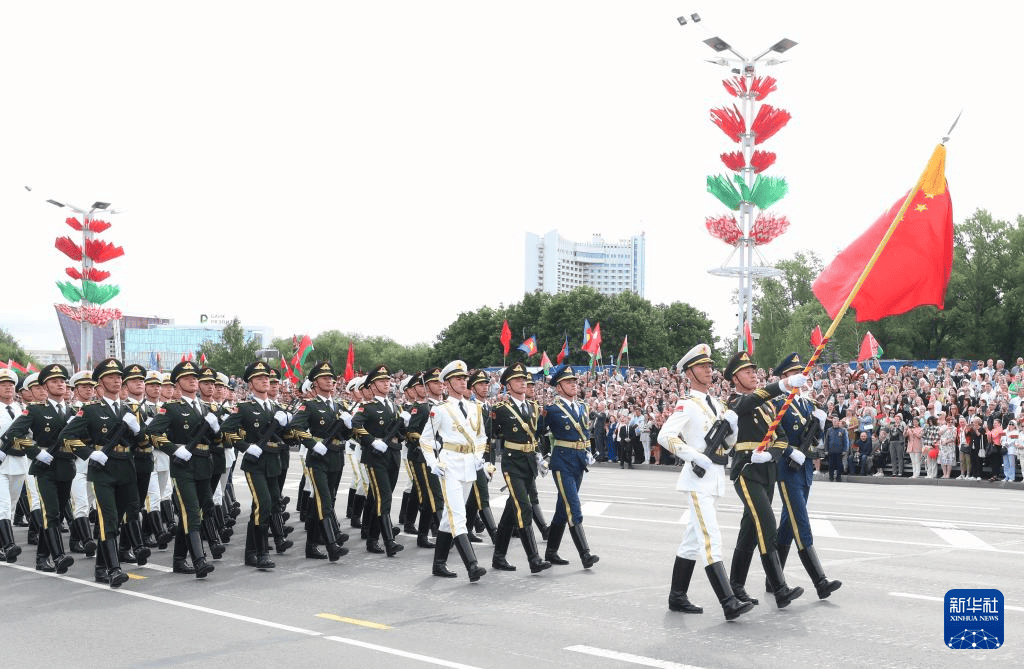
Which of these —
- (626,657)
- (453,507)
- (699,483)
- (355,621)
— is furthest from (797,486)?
(355,621)

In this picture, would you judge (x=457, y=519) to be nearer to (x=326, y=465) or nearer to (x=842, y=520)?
(x=326, y=465)

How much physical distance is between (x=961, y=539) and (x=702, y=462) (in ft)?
20.5

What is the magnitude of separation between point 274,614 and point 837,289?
5538 millimetres

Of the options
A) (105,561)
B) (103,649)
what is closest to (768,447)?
(103,649)

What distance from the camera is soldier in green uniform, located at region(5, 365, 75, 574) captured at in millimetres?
11328

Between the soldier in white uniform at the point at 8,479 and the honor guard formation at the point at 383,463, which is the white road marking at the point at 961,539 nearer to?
the honor guard formation at the point at 383,463

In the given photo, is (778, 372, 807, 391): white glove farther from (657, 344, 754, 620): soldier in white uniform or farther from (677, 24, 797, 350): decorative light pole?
(677, 24, 797, 350): decorative light pole

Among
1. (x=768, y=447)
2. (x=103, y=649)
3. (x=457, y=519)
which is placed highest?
(x=768, y=447)

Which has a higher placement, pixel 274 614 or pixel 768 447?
pixel 768 447

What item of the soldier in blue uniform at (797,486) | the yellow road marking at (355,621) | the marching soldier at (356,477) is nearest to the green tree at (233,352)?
the marching soldier at (356,477)

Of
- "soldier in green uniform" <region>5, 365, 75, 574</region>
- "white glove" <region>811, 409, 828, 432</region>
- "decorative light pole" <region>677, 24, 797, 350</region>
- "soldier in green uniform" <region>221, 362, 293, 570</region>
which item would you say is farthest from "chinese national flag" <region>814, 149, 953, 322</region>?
"decorative light pole" <region>677, 24, 797, 350</region>

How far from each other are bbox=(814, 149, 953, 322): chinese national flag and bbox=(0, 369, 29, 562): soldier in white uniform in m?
8.78

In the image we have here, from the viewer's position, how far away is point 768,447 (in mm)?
8844

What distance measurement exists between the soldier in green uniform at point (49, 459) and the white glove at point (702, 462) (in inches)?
261
